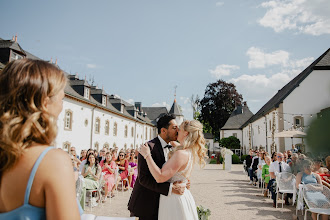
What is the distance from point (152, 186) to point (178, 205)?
1.26 ft

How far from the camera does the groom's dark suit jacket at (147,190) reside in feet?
9.49

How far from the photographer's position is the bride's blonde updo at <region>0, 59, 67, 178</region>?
1021 millimetres

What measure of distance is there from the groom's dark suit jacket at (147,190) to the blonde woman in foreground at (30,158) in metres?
1.90

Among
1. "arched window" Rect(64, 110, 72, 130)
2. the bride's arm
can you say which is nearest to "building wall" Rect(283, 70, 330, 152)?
"arched window" Rect(64, 110, 72, 130)

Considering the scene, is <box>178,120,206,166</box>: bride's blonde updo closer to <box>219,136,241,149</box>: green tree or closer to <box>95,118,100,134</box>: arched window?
<box>95,118,100,134</box>: arched window

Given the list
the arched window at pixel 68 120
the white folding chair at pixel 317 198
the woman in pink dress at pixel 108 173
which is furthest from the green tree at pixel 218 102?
the white folding chair at pixel 317 198

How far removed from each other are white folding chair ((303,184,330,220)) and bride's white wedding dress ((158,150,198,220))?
165 inches

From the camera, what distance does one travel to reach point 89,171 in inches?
332

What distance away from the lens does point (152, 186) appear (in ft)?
9.41

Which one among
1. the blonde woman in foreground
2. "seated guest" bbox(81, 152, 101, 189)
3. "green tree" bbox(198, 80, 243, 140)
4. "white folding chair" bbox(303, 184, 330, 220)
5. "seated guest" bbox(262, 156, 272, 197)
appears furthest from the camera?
"green tree" bbox(198, 80, 243, 140)

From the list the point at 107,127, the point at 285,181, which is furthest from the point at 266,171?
the point at 107,127

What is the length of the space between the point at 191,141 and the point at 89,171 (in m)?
6.31

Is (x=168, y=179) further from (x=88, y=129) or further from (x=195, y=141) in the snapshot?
(x=88, y=129)

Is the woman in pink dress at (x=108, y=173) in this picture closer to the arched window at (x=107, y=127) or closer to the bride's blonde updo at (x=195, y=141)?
the bride's blonde updo at (x=195, y=141)
